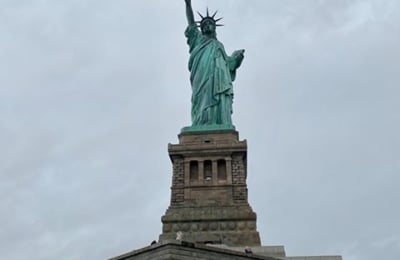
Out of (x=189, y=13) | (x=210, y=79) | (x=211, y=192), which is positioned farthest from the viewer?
(x=189, y=13)

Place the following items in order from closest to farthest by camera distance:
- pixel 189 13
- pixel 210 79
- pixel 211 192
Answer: pixel 211 192 < pixel 210 79 < pixel 189 13

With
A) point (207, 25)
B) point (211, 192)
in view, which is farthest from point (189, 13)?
point (211, 192)

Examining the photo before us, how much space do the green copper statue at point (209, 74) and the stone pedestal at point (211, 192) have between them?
4.50ft

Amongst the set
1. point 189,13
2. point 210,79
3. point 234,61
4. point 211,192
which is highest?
point 189,13

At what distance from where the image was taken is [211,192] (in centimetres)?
3186

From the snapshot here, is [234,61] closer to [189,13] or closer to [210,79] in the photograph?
[210,79]

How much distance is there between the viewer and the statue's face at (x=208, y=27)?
123ft

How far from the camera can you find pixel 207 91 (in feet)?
116

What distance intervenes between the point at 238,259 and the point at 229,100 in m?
20.5

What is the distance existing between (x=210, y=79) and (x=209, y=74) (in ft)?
0.99

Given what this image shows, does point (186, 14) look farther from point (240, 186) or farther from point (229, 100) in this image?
point (240, 186)

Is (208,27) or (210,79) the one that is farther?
(208,27)

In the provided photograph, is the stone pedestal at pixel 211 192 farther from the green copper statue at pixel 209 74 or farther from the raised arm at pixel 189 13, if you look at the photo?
the raised arm at pixel 189 13

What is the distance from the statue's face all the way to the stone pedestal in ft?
22.6
